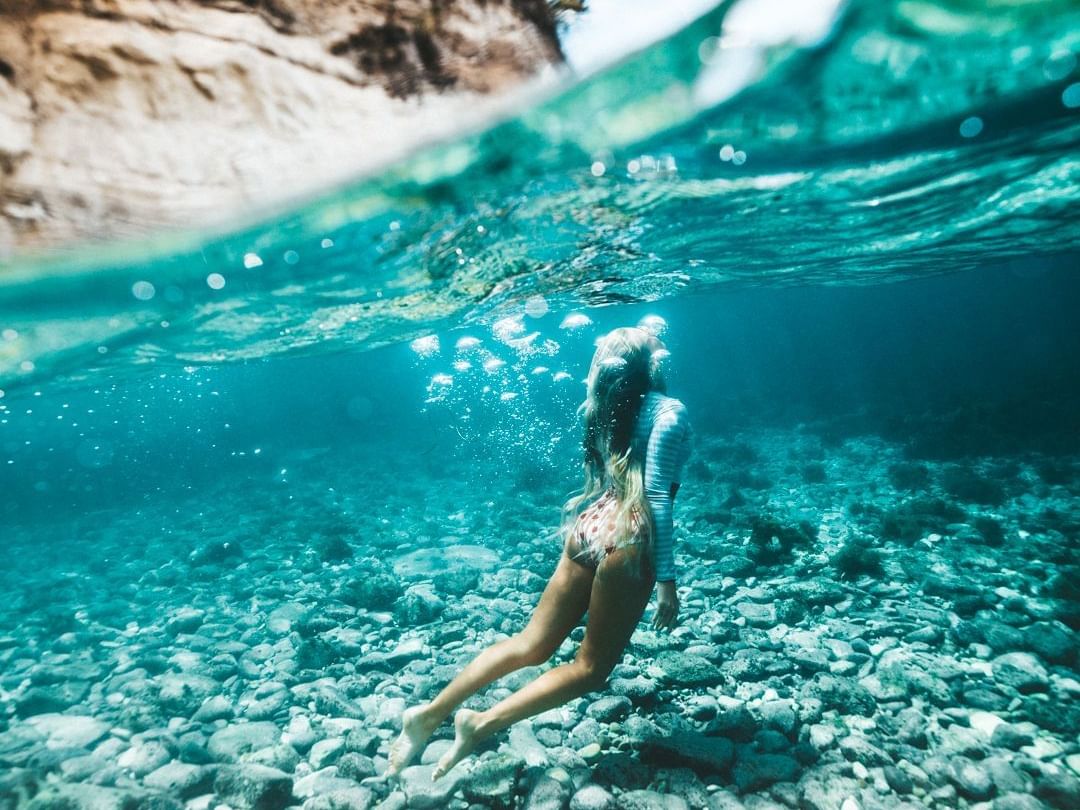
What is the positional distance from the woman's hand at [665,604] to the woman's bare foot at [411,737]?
6.73ft

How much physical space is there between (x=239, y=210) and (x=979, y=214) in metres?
12.6

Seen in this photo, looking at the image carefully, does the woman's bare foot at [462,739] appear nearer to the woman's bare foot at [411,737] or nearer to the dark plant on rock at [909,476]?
the woman's bare foot at [411,737]

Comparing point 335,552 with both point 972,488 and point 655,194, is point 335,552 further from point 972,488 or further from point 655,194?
point 972,488

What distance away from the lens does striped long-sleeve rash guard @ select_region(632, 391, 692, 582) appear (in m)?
3.91

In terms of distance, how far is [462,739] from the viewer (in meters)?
4.00

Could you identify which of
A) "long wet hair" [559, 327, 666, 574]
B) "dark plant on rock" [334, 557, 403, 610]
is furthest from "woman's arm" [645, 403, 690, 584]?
"dark plant on rock" [334, 557, 403, 610]

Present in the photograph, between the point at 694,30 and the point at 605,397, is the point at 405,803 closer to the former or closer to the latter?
the point at 605,397

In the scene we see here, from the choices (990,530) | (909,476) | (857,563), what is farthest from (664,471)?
(909,476)

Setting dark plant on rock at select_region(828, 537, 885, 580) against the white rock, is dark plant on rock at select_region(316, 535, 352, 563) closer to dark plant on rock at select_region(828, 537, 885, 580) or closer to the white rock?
the white rock

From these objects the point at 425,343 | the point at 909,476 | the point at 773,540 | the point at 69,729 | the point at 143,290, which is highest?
the point at 143,290

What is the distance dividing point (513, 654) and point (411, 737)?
113 cm

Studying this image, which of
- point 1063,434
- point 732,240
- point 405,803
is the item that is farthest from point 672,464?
point 1063,434

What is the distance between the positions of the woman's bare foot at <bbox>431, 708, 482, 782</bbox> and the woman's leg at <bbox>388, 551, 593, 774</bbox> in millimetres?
254

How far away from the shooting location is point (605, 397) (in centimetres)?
433
